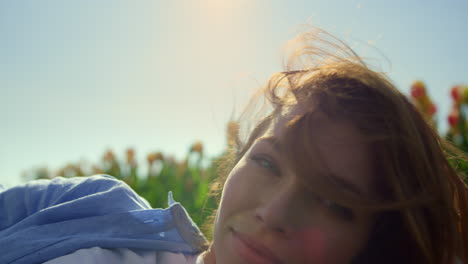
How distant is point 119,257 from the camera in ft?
4.25

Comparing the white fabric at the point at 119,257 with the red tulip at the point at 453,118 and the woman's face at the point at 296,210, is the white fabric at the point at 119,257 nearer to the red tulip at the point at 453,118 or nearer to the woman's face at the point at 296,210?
the woman's face at the point at 296,210

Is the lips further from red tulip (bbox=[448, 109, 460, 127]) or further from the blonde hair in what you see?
red tulip (bbox=[448, 109, 460, 127])

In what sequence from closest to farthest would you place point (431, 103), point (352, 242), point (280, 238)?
point (280, 238) < point (352, 242) < point (431, 103)

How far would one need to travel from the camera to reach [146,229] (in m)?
1.40

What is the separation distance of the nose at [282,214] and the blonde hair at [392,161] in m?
0.07

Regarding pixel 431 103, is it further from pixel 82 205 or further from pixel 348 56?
pixel 82 205

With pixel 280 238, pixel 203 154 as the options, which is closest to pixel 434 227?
pixel 280 238

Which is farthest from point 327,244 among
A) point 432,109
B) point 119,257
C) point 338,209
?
point 432,109

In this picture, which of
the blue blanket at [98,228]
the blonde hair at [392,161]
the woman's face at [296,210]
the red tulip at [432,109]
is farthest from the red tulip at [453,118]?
the blue blanket at [98,228]

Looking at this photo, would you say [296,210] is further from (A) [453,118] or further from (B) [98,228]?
(A) [453,118]

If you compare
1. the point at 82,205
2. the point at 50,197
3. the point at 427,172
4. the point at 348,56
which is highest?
the point at 348,56

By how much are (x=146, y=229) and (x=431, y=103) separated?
158 centimetres

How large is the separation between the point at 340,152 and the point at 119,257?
2.51 feet

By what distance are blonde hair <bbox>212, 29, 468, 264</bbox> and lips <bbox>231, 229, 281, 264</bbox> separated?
0.68ft
